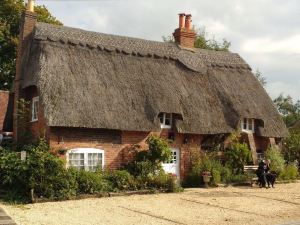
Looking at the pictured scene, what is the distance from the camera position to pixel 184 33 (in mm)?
25609

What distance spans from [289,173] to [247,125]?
10.6ft

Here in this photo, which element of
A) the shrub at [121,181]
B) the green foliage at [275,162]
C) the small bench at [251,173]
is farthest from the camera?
the green foliage at [275,162]

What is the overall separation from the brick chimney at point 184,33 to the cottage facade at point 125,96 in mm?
61

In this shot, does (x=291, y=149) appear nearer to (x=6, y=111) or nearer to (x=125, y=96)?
(x=125, y=96)

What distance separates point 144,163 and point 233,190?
12.8 feet

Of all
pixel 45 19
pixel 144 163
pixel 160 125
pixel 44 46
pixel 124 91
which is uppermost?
pixel 45 19

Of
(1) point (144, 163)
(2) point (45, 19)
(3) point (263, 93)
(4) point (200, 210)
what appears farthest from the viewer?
(2) point (45, 19)

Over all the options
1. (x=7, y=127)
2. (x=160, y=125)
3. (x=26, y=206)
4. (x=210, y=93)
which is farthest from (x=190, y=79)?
(x=26, y=206)

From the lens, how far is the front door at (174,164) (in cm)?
2077

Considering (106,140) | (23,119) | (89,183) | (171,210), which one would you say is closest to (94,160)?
(106,140)

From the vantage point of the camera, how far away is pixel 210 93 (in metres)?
23.0

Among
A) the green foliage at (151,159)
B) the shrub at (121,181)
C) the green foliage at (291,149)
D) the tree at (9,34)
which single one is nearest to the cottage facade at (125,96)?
the green foliage at (151,159)

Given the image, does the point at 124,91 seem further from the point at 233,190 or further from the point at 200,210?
the point at 200,210

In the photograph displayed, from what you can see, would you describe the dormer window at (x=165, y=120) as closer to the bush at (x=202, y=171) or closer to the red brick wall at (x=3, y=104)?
the bush at (x=202, y=171)
